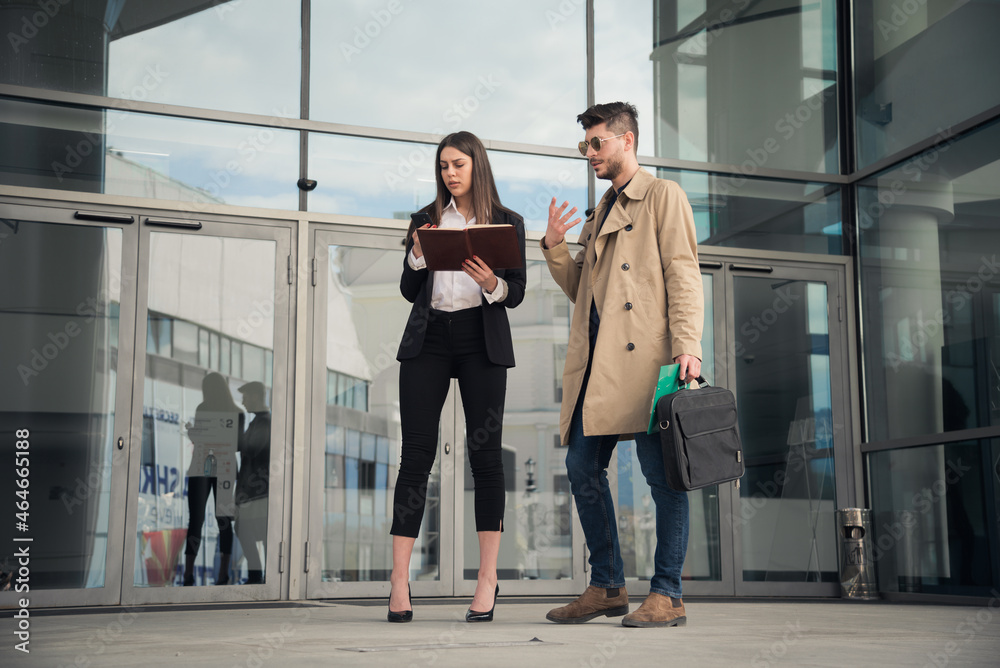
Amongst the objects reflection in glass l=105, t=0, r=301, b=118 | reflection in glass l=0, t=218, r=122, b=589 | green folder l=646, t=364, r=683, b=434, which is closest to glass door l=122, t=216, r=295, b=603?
reflection in glass l=0, t=218, r=122, b=589

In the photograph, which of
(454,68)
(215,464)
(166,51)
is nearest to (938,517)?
(454,68)

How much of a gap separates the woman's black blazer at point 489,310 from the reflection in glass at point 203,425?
2.13 meters

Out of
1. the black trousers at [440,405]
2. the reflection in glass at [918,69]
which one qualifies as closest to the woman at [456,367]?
the black trousers at [440,405]

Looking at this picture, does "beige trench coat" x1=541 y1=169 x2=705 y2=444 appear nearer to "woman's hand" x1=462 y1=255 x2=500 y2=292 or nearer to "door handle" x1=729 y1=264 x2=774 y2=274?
"woman's hand" x1=462 y1=255 x2=500 y2=292

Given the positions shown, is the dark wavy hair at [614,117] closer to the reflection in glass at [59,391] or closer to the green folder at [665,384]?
the green folder at [665,384]

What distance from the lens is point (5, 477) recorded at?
177 inches

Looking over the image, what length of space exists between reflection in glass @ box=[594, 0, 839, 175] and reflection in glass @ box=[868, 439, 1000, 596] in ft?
6.17

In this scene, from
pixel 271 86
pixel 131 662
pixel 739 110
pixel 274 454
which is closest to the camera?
pixel 131 662

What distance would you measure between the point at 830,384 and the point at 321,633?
4.08 m

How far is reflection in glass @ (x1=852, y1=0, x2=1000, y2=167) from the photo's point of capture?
5051 millimetres

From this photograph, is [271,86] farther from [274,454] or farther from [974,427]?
[974,427]

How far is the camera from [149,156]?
4910 millimetres

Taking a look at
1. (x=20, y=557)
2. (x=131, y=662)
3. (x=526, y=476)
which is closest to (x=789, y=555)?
(x=526, y=476)

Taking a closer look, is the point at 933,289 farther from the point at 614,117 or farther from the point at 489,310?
the point at 489,310
